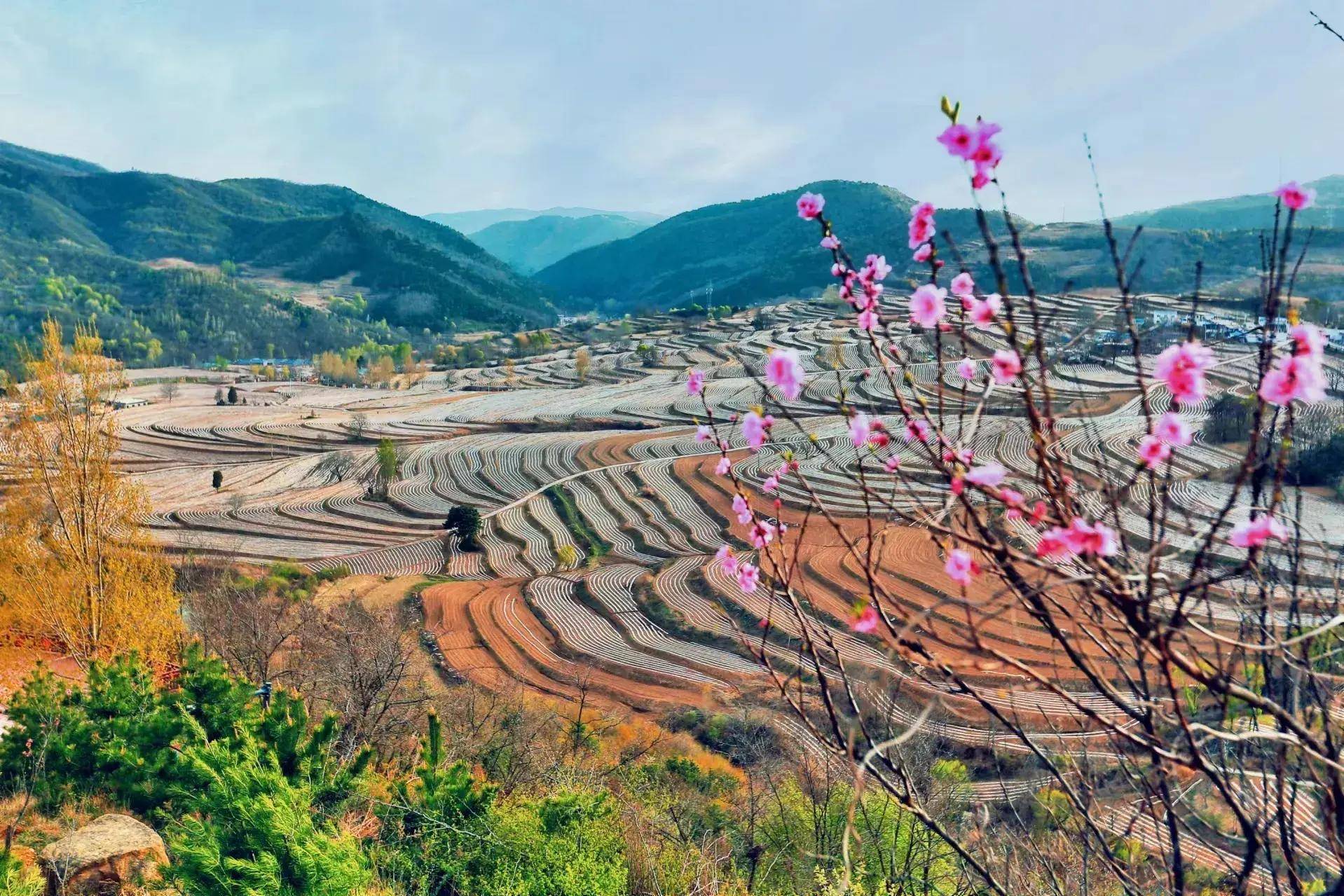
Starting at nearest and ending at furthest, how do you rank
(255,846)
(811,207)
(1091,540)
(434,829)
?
(1091,540) → (811,207) → (255,846) → (434,829)

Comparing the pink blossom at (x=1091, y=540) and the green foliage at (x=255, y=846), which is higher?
the pink blossom at (x=1091, y=540)

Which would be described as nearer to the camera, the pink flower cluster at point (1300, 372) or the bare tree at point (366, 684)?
the pink flower cluster at point (1300, 372)

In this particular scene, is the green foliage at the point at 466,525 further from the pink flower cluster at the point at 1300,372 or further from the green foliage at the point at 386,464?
the pink flower cluster at the point at 1300,372

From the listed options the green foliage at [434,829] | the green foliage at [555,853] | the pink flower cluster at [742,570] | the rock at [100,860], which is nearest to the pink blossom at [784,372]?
the pink flower cluster at [742,570]

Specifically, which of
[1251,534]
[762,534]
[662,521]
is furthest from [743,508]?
[662,521]

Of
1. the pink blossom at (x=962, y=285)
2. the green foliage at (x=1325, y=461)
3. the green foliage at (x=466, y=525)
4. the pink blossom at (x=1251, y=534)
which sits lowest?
the green foliage at (x=1325, y=461)

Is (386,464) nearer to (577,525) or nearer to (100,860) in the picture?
(577,525)

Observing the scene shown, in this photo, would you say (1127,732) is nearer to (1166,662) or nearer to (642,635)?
(1166,662)
